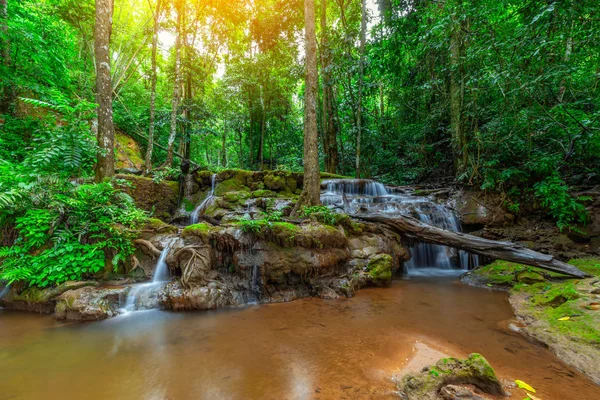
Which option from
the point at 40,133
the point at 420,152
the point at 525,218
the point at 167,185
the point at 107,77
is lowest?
the point at 525,218

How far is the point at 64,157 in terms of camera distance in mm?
5547

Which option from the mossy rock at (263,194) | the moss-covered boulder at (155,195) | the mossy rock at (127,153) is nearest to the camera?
the moss-covered boulder at (155,195)

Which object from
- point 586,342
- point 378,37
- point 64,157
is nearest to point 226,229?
point 64,157

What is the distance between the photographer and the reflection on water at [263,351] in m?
2.36

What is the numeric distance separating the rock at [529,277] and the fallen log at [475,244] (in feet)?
0.82

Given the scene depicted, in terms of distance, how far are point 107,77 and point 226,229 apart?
5.45 meters

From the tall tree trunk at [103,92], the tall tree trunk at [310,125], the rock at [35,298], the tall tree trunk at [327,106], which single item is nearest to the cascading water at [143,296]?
the rock at [35,298]

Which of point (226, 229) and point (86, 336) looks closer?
point (86, 336)

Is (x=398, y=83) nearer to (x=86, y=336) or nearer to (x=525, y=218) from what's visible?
(x=525, y=218)

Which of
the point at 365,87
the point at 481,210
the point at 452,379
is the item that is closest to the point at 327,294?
the point at 452,379

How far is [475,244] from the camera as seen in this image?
19.0 feet

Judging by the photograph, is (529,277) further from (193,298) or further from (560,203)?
(193,298)

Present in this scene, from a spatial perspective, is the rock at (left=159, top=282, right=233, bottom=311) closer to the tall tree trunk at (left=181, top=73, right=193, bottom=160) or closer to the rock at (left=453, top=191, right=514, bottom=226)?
the rock at (left=453, top=191, right=514, bottom=226)

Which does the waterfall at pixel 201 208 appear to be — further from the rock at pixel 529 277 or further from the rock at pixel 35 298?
the rock at pixel 529 277
